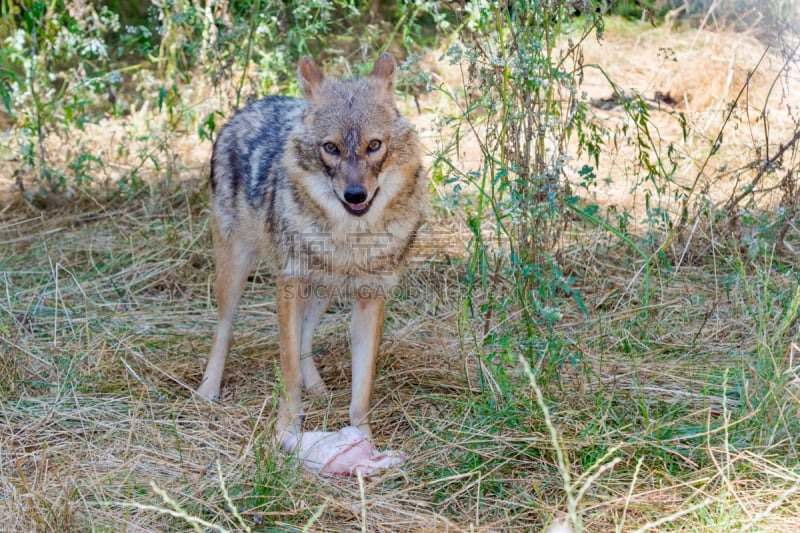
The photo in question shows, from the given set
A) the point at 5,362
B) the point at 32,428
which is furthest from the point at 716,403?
the point at 5,362

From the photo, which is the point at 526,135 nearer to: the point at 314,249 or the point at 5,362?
the point at 314,249

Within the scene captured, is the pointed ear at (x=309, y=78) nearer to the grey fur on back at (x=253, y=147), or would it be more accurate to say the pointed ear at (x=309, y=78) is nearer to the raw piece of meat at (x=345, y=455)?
the grey fur on back at (x=253, y=147)

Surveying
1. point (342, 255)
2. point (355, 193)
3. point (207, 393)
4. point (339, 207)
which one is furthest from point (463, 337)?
point (207, 393)

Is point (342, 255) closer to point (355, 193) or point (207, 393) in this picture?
point (355, 193)

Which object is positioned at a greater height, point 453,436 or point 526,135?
point 526,135

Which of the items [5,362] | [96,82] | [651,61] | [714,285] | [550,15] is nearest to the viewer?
[550,15]

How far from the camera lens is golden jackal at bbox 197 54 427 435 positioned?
397 cm

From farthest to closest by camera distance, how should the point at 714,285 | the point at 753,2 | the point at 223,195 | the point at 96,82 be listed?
the point at 753,2 < the point at 96,82 < the point at 714,285 < the point at 223,195

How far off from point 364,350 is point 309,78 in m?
1.36

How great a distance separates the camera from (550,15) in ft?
13.4

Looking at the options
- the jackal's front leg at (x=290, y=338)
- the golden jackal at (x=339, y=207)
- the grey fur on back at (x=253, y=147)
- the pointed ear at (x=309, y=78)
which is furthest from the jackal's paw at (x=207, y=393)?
the pointed ear at (x=309, y=78)

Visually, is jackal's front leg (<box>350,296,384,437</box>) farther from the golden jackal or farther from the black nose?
the black nose

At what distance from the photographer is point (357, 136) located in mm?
3920

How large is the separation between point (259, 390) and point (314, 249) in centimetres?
93
